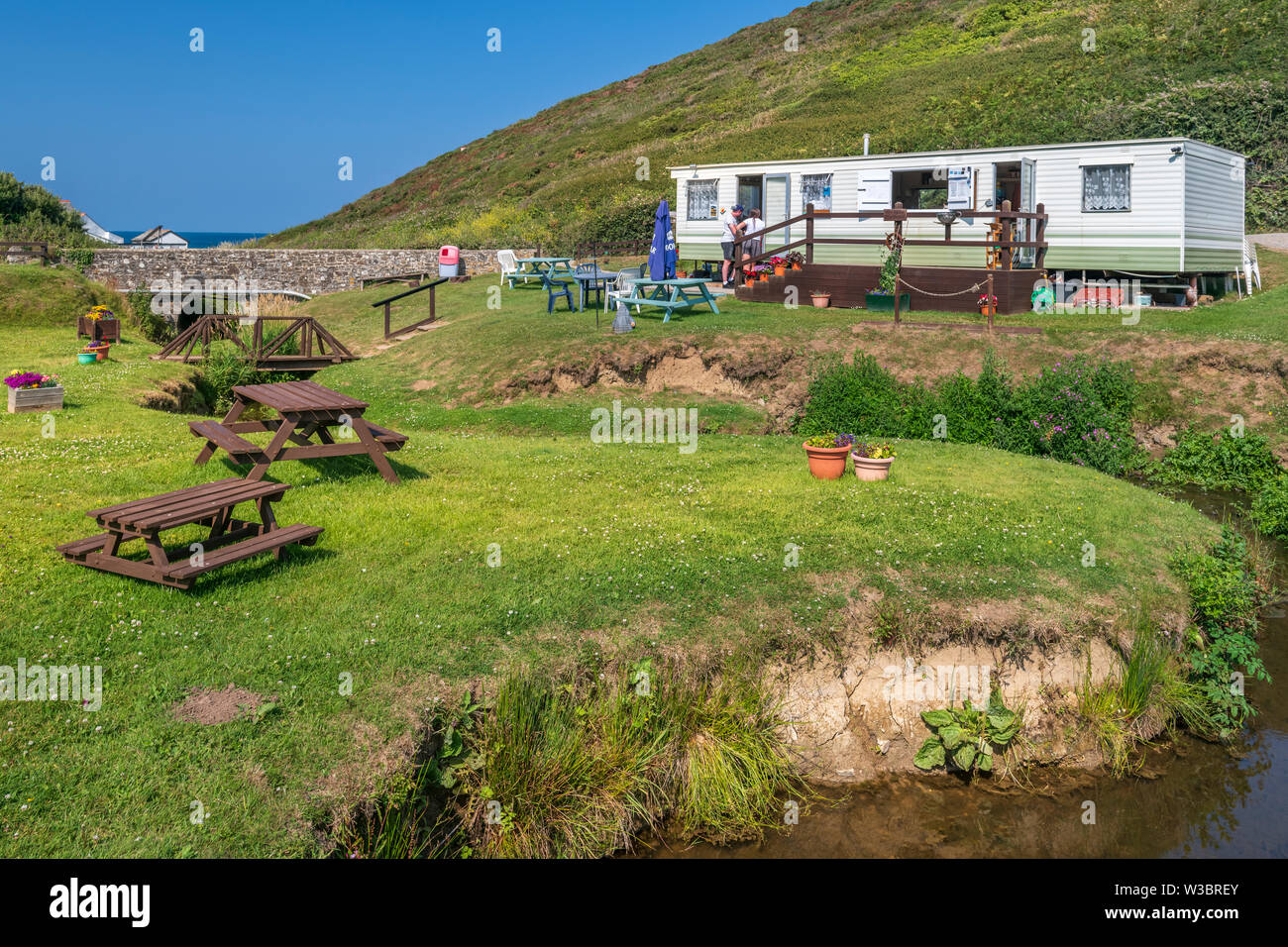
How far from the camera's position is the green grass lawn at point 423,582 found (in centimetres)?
509

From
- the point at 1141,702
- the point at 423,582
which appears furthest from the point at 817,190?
the point at 423,582

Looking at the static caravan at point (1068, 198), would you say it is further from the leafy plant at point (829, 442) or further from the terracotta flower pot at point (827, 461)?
the terracotta flower pot at point (827, 461)

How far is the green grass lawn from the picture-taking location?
509 cm

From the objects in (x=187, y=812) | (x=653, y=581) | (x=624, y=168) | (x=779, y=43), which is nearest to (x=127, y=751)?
(x=187, y=812)

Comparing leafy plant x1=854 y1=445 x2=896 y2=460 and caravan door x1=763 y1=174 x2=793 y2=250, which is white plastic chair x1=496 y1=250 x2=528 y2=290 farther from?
leafy plant x1=854 y1=445 x2=896 y2=460

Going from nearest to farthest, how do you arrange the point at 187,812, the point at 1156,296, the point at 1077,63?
the point at 187,812
the point at 1156,296
the point at 1077,63

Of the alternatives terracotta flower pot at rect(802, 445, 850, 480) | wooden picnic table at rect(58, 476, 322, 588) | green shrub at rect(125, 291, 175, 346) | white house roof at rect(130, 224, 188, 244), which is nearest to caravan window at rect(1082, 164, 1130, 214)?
terracotta flower pot at rect(802, 445, 850, 480)

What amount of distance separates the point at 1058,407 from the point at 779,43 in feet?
204

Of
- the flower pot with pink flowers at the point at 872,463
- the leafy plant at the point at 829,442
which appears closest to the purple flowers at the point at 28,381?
the leafy plant at the point at 829,442

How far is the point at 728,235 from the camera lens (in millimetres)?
24016

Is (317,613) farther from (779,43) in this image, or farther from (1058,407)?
(779,43)

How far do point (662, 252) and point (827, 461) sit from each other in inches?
482

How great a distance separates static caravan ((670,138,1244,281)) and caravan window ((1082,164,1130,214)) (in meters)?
0.02

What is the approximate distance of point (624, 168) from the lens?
153 ft
